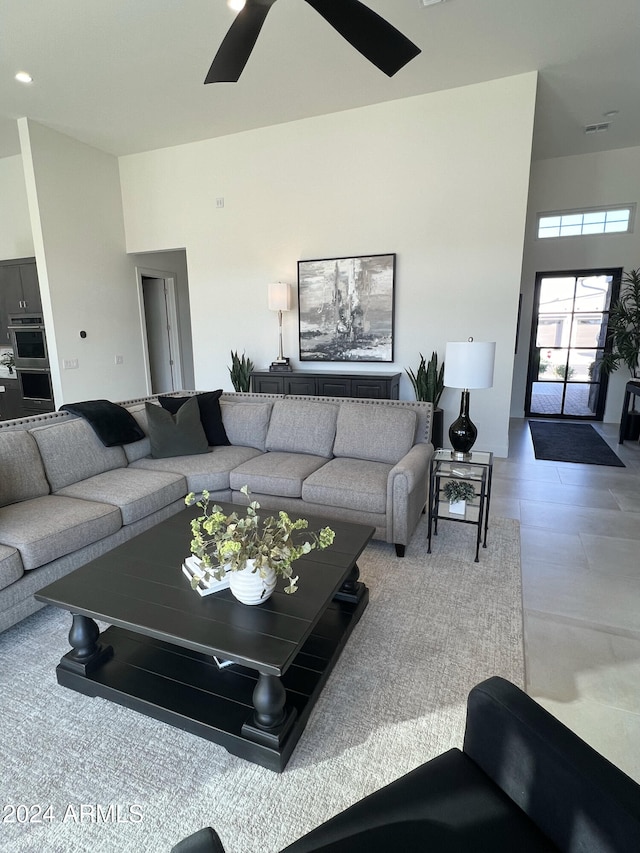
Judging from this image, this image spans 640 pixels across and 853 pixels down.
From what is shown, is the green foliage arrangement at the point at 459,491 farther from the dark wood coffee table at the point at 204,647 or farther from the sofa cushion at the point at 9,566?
the sofa cushion at the point at 9,566

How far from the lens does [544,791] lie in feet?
2.97

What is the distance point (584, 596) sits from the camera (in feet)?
7.72

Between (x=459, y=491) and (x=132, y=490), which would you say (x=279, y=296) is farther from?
(x=459, y=491)

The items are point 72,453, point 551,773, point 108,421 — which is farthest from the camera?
point 108,421

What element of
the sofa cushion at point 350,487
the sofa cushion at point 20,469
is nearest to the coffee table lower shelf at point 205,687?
the sofa cushion at point 350,487

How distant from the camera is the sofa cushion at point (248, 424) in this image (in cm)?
365

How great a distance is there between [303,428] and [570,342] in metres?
5.09

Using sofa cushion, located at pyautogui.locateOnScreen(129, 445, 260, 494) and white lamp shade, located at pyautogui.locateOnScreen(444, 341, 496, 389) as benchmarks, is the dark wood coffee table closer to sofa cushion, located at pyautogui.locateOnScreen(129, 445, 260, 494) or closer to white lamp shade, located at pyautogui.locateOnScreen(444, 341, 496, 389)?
sofa cushion, located at pyautogui.locateOnScreen(129, 445, 260, 494)

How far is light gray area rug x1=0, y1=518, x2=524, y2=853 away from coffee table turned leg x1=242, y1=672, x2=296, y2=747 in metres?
0.12

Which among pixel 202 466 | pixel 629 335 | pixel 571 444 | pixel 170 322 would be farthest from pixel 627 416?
pixel 170 322

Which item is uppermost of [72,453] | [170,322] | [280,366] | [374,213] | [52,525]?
[374,213]

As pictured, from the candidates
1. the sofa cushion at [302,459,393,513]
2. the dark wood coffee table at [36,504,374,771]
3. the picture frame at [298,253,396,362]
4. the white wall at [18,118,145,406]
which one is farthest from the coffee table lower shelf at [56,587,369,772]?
the white wall at [18,118,145,406]

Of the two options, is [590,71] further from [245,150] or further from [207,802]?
[207,802]

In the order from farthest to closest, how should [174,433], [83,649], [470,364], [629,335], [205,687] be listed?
[629,335] → [174,433] → [470,364] → [83,649] → [205,687]
